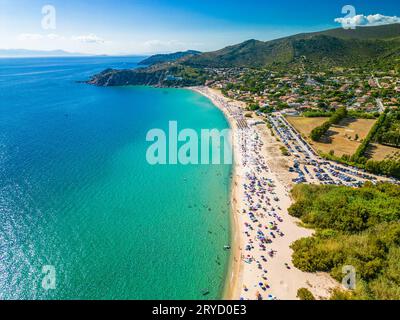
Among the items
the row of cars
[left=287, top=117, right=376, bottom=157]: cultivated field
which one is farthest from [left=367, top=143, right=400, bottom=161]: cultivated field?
the row of cars

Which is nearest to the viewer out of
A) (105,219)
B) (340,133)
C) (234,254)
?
(234,254)

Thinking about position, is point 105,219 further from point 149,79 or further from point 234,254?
point 149,79

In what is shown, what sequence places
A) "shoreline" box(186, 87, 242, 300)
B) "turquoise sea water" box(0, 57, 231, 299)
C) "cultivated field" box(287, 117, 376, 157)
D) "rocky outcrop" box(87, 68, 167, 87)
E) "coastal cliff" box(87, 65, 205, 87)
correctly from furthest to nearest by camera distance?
"rocky outcrop" box(87, 68, 167, 87), "coastal cliff" box(87, 65, 205, 87), "cultivated field" box(287, 117, 376, 157), "turquoise sea water" box(0, 57, 231, 299), "shoreline" box(186, 87, 242, 300)

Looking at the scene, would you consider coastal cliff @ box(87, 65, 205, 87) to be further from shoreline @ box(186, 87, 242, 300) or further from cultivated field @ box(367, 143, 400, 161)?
shoreline @ box(186, 87, 242, 300)

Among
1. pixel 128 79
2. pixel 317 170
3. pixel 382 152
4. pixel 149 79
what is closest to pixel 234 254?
pixel 317 170
